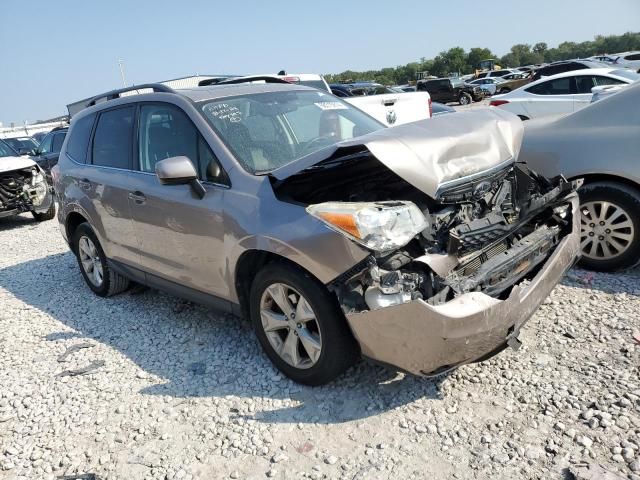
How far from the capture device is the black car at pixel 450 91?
99.2 ft

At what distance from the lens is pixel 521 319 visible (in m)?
2.72

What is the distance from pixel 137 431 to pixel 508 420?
6.96 feet

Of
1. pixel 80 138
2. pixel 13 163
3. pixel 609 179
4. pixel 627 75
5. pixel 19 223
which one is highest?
pixel 80 138

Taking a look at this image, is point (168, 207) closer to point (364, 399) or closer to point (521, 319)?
point (364, 399)

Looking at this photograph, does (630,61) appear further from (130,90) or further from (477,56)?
(477,56)

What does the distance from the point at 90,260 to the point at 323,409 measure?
349cm

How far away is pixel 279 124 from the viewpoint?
3.79 meters

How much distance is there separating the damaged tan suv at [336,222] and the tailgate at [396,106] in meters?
3.64

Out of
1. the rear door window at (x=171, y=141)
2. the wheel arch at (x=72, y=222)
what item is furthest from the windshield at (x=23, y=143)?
the rear door window at (x=171, y=141)

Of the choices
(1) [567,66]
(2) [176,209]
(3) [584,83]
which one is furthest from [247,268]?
(1) [567,66]

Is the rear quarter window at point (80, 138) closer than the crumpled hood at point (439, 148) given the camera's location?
No


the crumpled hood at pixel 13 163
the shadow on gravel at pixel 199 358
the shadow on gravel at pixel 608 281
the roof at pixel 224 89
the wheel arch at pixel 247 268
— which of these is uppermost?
the roof at pixel 224 89

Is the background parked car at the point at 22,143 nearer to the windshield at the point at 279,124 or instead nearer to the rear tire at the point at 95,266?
the rear tire at the point at 95,266

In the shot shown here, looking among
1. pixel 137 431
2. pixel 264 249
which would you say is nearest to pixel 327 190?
pixel 264 249
